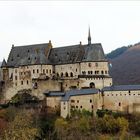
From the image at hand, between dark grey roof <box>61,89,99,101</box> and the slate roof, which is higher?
the slate roof

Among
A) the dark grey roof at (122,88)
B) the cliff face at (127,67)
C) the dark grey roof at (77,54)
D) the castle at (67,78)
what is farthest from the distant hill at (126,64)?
the dark grey roof at (122,88)

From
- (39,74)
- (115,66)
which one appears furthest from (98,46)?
(115,66)

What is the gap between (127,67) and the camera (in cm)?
14200

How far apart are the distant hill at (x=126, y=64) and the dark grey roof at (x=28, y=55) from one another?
47909 mm

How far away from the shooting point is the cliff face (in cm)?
12512

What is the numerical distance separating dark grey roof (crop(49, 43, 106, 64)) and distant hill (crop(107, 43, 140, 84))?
48.6m

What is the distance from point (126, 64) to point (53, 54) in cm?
7850

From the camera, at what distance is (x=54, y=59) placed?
69.8m

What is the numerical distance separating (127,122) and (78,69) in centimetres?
1248

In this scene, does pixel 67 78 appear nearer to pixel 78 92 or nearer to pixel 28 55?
pixel 78 92

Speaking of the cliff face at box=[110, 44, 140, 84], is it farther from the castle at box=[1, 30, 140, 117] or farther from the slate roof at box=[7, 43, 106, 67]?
the castle at box=[1, 30, 140, 117]

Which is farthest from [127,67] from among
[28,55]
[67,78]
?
[67,78]

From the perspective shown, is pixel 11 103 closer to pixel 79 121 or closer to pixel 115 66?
pixel 79 121

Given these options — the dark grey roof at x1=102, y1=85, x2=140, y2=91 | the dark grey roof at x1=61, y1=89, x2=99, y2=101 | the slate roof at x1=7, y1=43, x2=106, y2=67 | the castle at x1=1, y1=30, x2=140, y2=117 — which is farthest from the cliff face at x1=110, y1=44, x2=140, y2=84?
→ the dark grey roof at x1=61, y1=89, x2=99, y2=101
